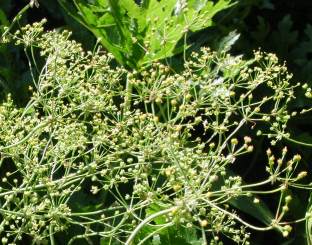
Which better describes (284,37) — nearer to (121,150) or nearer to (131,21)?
(131,21)

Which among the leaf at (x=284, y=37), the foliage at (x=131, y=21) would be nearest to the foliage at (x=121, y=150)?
the foliage at (x=131, y=21)

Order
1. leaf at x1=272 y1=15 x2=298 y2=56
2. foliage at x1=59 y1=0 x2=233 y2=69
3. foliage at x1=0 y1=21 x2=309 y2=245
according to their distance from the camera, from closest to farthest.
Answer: foliage at x1=0 y1=21 x2=309 y2=245 → foliage at x1=59 y1=0 x2=233 y2=69 → leaf at x1=272 y1=15 x2=298 y2=56

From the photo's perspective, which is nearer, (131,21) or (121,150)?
(121,150)

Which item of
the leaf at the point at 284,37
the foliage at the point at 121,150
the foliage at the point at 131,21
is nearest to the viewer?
the foliage at the point at 121,150

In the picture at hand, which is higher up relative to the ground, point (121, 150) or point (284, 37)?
point (121, 150)

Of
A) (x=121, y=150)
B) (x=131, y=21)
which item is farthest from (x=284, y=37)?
(x=121, y=150)

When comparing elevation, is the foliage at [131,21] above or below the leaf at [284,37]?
above

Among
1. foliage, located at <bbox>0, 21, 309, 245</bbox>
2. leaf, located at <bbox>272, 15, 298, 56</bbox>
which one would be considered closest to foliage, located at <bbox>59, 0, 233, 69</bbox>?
foliage, located at <bbox>0, 21, 309, 245</bbox>

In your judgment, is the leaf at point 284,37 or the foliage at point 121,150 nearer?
the foliage at point 121,150

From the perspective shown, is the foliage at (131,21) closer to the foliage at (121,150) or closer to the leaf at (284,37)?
the foliage at (121,150)

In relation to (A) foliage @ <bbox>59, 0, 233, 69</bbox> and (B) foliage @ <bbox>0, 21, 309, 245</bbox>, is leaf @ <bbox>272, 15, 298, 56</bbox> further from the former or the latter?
(B) foliage @ <bbox>0, 21, 309, 245</bbox>

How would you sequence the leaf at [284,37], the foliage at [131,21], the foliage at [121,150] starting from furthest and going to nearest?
the leaf at [284,37] < the foliage at [131,21] < the foliage at [121,150]

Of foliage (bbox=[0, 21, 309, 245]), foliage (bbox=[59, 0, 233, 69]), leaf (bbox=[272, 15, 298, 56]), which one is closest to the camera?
foliage (bbox=[0, 21, 309, 245])
